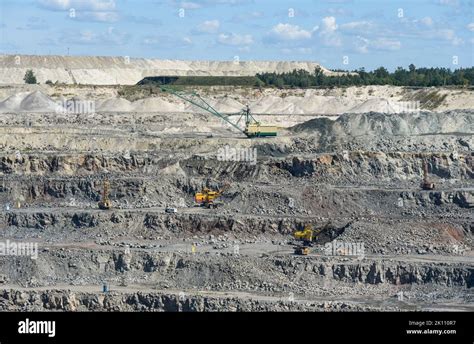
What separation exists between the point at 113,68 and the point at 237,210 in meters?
110

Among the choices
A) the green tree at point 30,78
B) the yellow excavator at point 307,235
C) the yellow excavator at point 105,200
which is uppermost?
the green tree at point 30,78

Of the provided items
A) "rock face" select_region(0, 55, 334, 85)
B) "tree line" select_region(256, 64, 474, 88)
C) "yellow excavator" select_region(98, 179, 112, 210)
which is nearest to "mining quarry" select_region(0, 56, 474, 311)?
"yellow excavator" select_region(98, 179, 112, 210)

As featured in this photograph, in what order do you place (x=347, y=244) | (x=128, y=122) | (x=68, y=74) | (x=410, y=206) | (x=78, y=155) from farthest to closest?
(x=68, y=74) → (x=128, y=122) → (x=78, y=155) → (x=410, y=206) → (x=347, y=244)

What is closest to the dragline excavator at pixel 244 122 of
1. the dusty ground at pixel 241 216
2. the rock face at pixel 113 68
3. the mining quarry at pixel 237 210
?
the mining quarry at pixel 237 210

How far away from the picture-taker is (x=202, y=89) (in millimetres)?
110562

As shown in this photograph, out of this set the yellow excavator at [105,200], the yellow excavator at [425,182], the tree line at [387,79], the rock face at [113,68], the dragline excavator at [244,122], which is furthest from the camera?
the rock face at [113,68]

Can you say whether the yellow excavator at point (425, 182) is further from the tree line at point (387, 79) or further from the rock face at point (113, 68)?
the rock face at point (113, 68)

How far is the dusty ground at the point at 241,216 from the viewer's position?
41062 millimetres

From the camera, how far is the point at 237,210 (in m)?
54.4

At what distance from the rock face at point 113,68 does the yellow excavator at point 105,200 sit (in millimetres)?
87133
